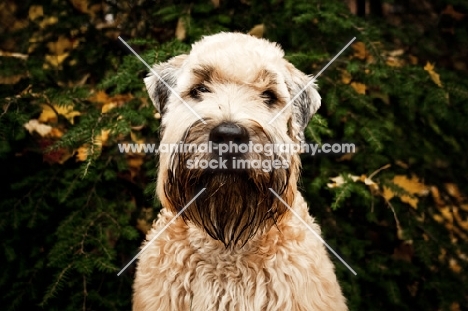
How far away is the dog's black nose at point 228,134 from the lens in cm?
202

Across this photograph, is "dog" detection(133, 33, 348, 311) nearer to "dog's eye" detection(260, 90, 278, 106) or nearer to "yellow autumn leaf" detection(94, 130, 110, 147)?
"dog's eye" detection(260, 90, 278, 106)

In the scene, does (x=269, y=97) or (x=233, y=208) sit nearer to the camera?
(x=233, y=208)

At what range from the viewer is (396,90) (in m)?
3.21

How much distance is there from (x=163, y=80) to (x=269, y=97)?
581mm

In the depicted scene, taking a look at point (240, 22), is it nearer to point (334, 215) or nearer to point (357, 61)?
point (357, 61)

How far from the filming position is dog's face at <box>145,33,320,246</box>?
2.12 m

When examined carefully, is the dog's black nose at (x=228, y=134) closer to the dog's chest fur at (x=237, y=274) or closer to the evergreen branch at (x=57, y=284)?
the dog's chest fur at (x=237, y=274)

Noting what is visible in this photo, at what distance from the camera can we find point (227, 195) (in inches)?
89.3

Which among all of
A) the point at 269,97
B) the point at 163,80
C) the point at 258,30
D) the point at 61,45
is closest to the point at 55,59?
the point at 61,45

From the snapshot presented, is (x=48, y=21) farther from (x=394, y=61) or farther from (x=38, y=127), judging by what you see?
(x=394, y=61)

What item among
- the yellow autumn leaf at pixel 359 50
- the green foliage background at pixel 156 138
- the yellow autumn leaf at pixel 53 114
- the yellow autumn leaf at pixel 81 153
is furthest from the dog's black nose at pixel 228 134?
the yellow autumn leaf at pixel 359 50

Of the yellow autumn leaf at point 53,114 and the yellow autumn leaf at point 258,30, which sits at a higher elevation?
the yellow autumn leaf at point 258,30

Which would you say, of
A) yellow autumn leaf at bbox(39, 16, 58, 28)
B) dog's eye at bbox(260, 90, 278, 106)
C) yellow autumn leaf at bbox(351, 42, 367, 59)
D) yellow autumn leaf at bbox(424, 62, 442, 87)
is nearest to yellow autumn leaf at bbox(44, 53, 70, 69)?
yellow autumn leaf at bbox(39, 16, 58, 28)

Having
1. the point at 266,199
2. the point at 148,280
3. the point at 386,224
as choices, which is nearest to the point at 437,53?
the point at 386,224
